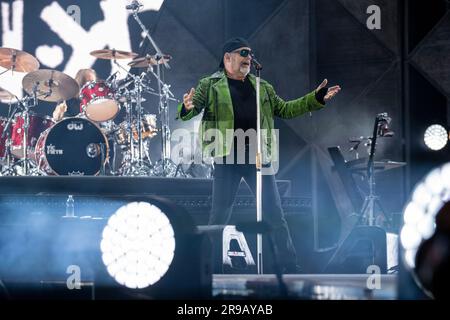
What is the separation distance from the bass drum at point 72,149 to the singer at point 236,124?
8.52 feet

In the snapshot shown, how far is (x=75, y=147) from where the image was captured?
22.2ft

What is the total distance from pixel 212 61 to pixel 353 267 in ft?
16.8

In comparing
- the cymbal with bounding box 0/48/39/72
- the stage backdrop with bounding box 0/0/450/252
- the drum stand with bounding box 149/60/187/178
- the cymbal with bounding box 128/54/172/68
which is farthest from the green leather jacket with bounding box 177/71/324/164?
the cymbal with bounding box 0/48/39/72

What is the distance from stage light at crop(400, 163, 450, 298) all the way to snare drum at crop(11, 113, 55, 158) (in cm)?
645

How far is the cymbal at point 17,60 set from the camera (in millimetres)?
7270

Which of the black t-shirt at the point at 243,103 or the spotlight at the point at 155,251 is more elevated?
the black t-shirt at the point at 243,103

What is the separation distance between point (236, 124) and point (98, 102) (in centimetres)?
338

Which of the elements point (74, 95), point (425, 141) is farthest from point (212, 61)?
point (425, 141)

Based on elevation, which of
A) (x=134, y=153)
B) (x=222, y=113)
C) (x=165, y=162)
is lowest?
(x=165, y=162)

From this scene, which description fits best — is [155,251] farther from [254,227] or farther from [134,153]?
[134,153]

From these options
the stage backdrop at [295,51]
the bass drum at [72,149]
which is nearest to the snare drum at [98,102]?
the bass drum at [72,149]

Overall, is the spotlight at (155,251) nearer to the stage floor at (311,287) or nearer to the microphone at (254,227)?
the stage floor at (311,287)

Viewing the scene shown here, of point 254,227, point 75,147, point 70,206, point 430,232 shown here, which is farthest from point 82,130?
point 430,232

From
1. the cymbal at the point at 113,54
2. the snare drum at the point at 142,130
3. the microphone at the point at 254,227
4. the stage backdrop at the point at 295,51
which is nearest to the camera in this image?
the microphone at the point at 254,227
